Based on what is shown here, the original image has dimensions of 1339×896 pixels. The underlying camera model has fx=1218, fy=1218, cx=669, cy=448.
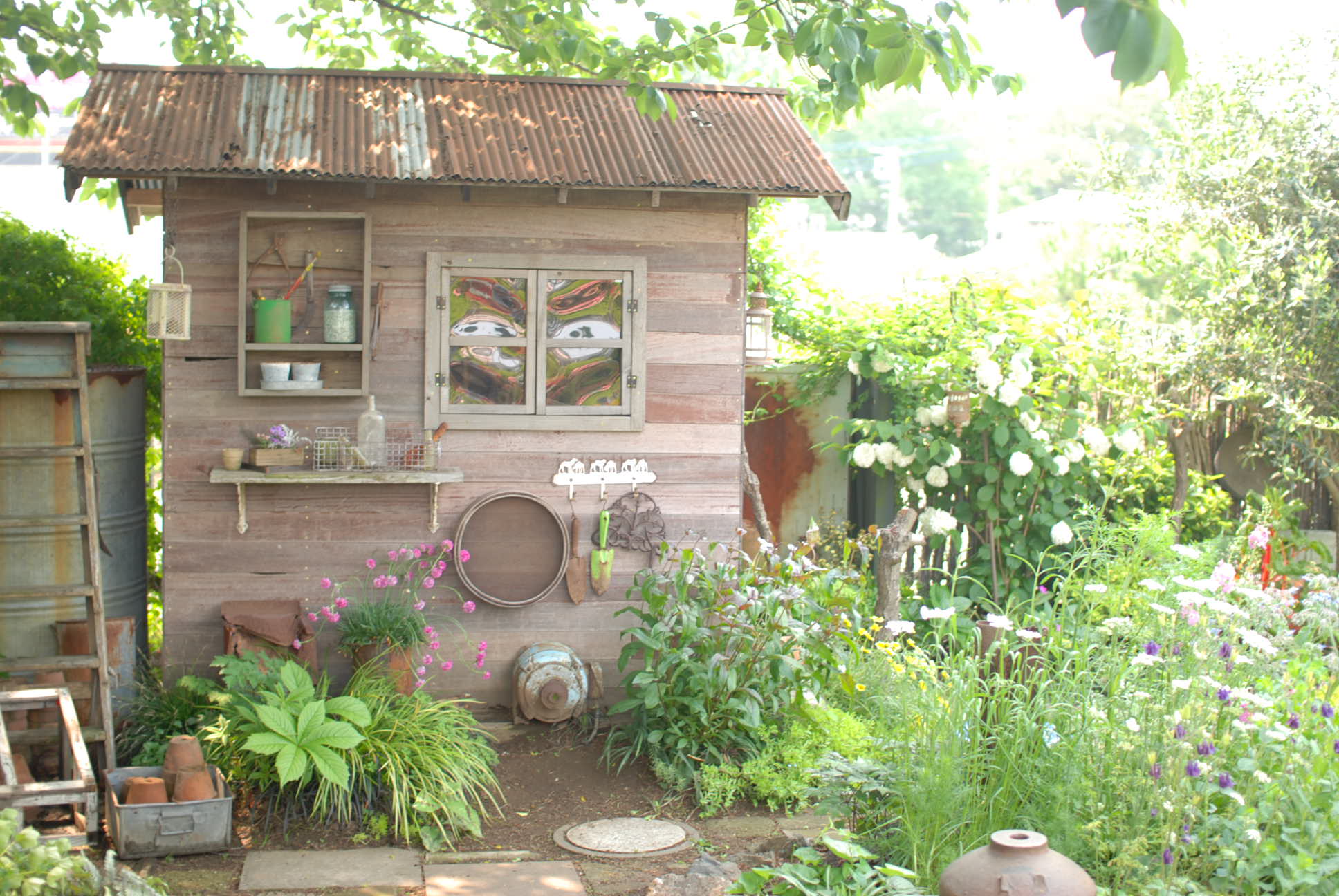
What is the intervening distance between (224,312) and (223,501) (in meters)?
0.84

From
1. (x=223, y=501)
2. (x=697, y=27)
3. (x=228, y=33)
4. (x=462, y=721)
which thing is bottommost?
(x=462, y=721)

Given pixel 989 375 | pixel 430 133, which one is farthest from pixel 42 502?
pixel 989 375

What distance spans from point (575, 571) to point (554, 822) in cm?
129

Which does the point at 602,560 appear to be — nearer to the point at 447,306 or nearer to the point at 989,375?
the point at 447,306

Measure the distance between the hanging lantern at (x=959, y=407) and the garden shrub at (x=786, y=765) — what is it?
6.69 feet

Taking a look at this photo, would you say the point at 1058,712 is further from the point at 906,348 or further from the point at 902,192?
the point at 902,192

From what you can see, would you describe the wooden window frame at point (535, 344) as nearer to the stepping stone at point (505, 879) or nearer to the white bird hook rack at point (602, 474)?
the white bird hook rack at point (602, 474)

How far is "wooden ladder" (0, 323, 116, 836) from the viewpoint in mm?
4680

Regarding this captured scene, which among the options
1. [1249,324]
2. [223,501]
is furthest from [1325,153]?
[223,501]

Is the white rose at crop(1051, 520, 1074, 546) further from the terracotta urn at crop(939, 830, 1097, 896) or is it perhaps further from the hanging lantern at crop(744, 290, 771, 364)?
the terracotta urn at crop(939, 830, 1097, 896)

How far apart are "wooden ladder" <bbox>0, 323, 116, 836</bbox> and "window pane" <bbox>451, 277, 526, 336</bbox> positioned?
1527mm

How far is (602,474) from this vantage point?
570 cm

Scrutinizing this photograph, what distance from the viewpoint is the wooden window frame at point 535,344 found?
5.48 metres

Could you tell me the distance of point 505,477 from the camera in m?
5.64
